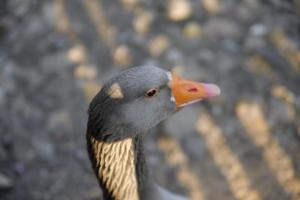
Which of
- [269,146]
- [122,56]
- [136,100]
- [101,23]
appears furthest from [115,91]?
[101,23]

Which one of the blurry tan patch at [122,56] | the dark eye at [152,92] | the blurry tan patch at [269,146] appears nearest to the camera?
the dark eye at [152,92]

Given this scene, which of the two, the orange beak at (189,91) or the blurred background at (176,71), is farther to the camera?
the blurred background at (176,71)

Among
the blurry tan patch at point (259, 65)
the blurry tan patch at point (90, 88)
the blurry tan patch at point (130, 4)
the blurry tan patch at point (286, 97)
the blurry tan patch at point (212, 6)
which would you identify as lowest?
the blurry tan patch at point (286, 97)

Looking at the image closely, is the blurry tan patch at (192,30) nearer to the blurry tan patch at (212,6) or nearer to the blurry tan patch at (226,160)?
the blurry tan patch at (212,6)

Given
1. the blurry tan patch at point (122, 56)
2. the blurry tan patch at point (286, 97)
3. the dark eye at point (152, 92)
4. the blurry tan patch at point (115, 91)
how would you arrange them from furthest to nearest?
1. the blurry tan patch at point (122, 56)
2. the blurry tan patch at point (286, 97)
3. the dark eye at point (152, 92)
4. the blurry tan patch at point (115, 91)

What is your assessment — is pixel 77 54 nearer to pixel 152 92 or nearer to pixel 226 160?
pixel 226 160

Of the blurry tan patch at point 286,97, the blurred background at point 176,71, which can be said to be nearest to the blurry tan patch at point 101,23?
the blurred background at point 176,71

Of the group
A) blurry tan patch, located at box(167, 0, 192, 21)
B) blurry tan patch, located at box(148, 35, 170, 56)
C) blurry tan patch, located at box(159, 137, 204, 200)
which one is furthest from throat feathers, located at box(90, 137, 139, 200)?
blurry tan patch, located at box(167, 0, 192, 21)

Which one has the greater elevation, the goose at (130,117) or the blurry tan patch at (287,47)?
the blurry tan patch at (287,47)

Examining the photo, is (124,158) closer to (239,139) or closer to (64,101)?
(239,139)

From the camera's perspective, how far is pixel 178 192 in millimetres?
3801

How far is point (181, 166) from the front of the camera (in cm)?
388

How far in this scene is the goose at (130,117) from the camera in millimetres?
2727

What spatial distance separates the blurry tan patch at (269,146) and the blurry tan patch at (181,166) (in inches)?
17.6
